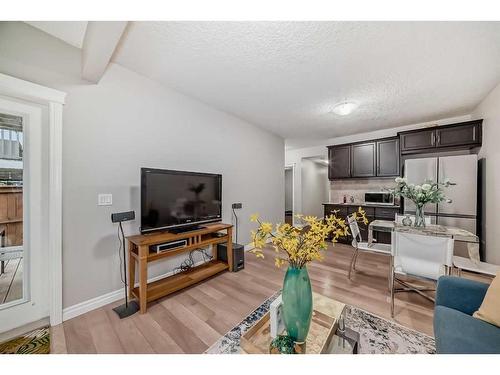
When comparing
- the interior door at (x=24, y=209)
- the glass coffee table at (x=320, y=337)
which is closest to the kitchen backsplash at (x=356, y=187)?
the glass coffee table at (x=320, y=337)

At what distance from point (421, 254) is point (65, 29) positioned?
3751 mm

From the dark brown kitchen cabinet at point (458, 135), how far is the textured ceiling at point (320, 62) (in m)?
0.30

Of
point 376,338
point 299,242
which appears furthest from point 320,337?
point 376,338

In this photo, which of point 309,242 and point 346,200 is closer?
point 309,242

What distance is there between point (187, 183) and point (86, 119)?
116 centimetres

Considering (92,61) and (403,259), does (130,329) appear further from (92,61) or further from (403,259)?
(403,259)

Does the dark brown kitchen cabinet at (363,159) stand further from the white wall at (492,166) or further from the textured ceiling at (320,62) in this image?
the white wall at (492,166)

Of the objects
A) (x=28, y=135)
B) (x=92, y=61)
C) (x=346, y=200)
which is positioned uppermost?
(x=92, y=61)

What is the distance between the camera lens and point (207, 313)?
6.15ft

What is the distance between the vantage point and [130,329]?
1661 millimetres
